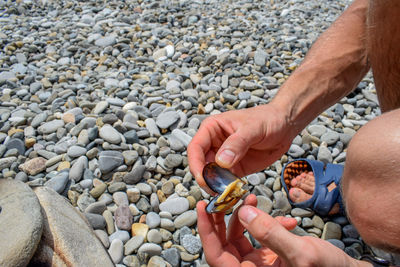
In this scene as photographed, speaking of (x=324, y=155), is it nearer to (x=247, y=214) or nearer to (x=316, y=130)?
(x=316, y=130)

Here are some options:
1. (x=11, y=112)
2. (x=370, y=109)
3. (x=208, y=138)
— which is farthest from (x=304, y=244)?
(x=11, y=112)

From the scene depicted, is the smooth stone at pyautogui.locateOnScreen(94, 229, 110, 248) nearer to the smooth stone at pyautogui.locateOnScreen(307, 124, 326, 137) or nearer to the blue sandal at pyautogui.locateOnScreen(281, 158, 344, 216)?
the blue sandal at pyautogui.locateOnScreen(281, 158, 344, 216)

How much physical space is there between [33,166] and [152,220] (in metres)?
0.98

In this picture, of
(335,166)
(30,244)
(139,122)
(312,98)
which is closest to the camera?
(30,244)

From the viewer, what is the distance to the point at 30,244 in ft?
5.14

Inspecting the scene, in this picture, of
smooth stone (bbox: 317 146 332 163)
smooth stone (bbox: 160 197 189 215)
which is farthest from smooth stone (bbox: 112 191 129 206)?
smooth stone (bbox: 317 146 332 163)

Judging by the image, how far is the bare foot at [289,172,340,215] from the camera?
2.30 meters

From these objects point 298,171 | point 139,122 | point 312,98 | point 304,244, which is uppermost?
point 312,98

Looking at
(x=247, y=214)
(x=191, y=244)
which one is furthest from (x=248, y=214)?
(x=191, y=244)

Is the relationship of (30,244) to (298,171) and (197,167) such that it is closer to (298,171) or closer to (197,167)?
(197,167)

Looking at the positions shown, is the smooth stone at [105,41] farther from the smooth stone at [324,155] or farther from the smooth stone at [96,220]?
the smooth stone at [324,155]

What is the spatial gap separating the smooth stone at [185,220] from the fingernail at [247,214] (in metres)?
0.79

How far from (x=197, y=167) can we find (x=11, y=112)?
215 cm

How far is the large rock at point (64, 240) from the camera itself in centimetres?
167
